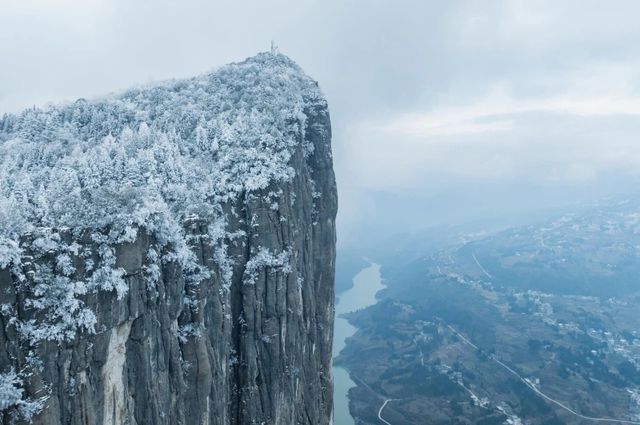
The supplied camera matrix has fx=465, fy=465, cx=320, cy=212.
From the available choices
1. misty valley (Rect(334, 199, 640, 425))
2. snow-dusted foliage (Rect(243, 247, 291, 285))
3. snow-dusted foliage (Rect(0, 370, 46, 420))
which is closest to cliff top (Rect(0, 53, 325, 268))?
snow-dusted foliage (Rect(243, 247, 291, 285))

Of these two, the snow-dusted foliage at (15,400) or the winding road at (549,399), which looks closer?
the snow-dusted foliage at (15,400)

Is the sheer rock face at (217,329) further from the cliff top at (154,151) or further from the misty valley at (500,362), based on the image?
the misty valley at (500,362)

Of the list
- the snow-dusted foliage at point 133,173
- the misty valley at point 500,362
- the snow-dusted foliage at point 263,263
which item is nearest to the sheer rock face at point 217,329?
the snow-dusted foliage at point 263,263

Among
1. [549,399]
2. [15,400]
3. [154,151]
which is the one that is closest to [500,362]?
[549,399]

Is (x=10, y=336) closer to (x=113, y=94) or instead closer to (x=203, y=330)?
(x=203, y=330)

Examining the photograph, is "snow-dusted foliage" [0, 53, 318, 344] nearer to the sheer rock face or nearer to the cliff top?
the cliff top

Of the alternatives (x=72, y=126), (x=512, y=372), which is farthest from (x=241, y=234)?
(x=512, y=372)
